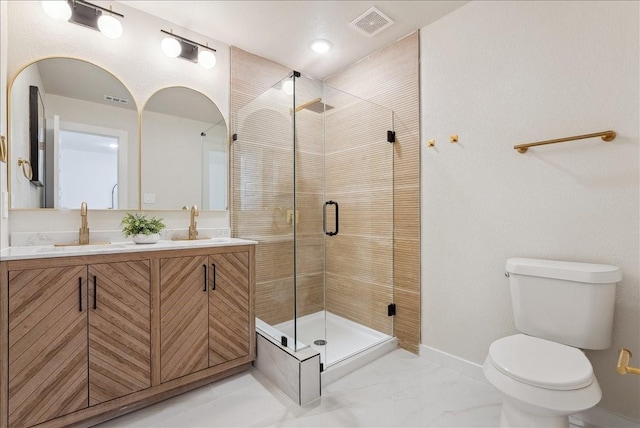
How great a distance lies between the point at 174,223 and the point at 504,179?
88.0 inches

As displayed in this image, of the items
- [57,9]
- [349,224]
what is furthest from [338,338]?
[57,9]

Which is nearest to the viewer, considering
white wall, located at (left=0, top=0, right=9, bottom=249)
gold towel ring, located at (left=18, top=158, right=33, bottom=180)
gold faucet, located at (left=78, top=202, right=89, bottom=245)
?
white wall, located at (left=0, top=0, right=9, bottom=249)

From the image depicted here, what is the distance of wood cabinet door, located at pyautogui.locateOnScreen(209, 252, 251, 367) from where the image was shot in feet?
6.25

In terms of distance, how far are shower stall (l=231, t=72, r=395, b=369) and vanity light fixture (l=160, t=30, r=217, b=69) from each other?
431 mm

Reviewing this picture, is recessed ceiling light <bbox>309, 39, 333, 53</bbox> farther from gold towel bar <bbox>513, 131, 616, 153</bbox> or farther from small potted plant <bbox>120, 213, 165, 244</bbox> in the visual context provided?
small potted plant <bbox>120, 213, 165, 244</bbox>

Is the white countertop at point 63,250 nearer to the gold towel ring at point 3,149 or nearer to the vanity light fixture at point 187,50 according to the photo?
the gold towel ring at point 3,149

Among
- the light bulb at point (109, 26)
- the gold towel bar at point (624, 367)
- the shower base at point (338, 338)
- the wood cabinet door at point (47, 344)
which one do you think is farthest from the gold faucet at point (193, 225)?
the gold towel bar at point (624, 367)

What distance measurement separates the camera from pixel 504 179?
72.9 inches

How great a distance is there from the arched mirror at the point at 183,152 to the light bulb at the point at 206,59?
0.76 feet

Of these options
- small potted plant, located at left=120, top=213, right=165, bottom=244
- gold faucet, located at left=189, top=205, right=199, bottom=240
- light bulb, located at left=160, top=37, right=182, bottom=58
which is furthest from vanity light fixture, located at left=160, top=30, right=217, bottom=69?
small potted plant, located at left=120, top=213, right=165, bottom=244

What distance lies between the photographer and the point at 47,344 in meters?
1.42

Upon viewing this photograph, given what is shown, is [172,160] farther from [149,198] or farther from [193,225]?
[193,225]

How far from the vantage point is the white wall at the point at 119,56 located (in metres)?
1.73

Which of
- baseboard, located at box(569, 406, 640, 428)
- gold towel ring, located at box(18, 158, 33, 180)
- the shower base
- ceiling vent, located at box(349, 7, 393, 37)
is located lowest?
baseboard, located at box(569, 406, 640, 428)
